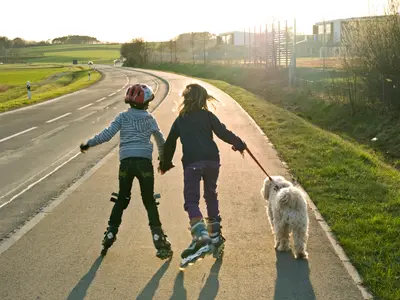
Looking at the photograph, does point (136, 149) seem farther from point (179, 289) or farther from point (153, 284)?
point (179, 289)

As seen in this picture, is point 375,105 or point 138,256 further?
point 375,105

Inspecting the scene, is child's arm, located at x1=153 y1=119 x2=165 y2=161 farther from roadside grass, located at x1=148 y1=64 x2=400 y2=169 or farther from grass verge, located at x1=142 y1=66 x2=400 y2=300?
roadside grass, located at x1=148 y1=64 x2=400 y2=169

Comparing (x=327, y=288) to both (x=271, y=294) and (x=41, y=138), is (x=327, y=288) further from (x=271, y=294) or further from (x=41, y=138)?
(x=41, y=138)

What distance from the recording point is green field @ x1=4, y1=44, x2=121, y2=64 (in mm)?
135375

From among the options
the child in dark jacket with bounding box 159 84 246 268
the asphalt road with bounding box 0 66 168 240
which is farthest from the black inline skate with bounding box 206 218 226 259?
the asphalt road with bounding box 0 66 168 240

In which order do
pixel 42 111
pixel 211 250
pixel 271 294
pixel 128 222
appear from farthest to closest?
1. pixel 42 111
2. pixel 128 222
3. pixel 211 250
4. pixel 271 294

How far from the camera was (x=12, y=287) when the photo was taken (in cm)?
504

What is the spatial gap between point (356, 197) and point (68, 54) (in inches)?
5928

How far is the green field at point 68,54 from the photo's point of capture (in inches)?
5330

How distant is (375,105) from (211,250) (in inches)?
570

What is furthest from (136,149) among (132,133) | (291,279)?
(291,279)

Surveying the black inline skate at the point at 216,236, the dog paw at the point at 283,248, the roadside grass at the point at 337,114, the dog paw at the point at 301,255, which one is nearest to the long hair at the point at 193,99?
the black inline skate at the point at 216,236

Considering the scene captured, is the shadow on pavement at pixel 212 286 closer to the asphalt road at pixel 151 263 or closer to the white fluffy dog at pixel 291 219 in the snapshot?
the asphalt road at pixel 151 263

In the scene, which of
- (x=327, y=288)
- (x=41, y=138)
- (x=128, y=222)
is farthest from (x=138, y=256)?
(x=41, y=138)
